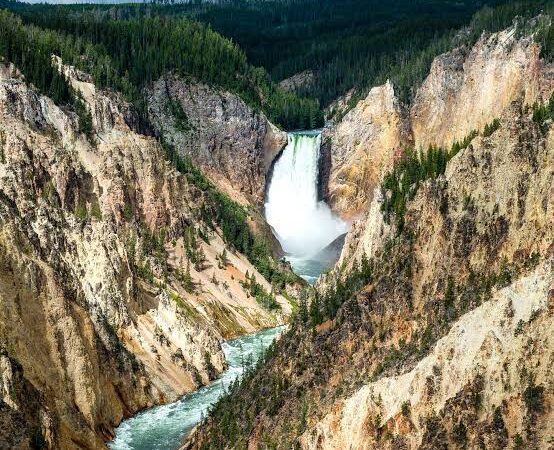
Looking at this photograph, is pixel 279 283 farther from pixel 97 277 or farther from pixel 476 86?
pixel 97 277

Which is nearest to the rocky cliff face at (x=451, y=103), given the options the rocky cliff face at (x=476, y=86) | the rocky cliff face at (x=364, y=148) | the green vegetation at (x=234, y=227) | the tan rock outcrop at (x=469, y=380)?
the rocky cliff face at (x=476, y=86)

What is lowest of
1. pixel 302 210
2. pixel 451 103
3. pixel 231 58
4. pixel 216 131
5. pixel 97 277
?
pixel 302 210

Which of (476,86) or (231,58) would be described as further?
(231,58)

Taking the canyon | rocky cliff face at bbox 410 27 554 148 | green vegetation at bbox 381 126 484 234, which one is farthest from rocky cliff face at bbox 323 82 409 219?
green vegetation at bbox 381 126 484 234

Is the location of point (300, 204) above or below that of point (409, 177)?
below

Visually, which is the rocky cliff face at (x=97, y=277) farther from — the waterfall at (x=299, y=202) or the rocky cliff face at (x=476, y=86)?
the rocky cliff face at (x=476, y=86)

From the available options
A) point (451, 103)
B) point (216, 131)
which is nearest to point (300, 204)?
point (216, 131)
